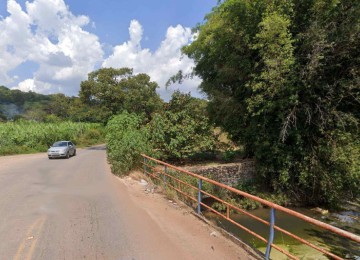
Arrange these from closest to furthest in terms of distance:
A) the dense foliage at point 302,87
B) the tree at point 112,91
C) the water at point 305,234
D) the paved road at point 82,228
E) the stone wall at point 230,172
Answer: the paved road at point 82,228 < the water at point 305,234 < the dense foliage at point 302,87 < the stone wall at point 230,172 < the tree at point 112,91

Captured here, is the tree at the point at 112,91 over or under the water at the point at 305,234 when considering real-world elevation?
over

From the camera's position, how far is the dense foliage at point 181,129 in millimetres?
18250

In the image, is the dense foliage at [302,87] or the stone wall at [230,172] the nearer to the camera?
the dense foliage at [302,87]

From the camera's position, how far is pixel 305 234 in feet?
41.8

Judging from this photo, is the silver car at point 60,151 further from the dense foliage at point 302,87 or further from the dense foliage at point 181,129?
the dense foliage at point 302,87

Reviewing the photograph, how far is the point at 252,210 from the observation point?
53.5 feet

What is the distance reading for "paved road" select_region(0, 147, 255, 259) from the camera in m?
5.90

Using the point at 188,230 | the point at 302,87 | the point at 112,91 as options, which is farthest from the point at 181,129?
the point at 112,91

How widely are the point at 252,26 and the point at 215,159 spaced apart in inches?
363

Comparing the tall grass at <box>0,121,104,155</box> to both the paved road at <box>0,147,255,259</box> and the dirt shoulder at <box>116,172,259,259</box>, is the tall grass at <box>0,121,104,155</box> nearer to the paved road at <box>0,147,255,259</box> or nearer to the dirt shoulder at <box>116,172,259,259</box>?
the paved road at <box>0,147,255,259</box>

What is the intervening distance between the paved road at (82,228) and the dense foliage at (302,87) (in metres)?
8.70

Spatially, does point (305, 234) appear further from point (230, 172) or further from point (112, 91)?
point (112, 91)

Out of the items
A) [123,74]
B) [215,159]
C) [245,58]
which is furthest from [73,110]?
[245,58]

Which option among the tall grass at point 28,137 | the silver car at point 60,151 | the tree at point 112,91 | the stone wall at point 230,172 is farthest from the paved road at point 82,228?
the tree at point 112,91
